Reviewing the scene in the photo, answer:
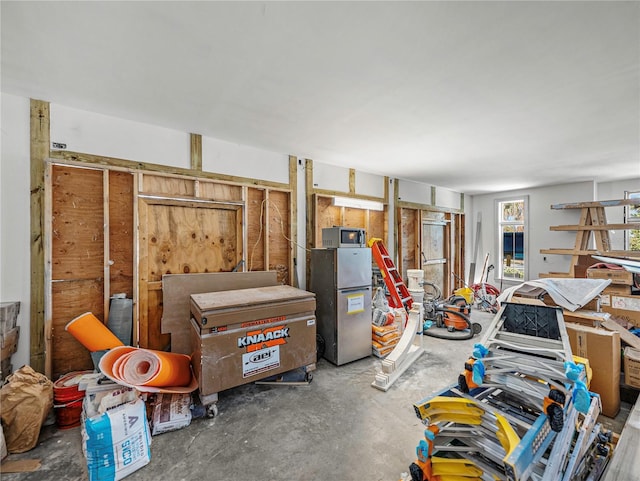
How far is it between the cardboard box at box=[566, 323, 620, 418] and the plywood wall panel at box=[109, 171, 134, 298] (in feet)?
14.6

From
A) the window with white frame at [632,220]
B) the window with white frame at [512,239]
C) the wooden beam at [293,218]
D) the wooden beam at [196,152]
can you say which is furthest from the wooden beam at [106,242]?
the window with white frame at [632,220]

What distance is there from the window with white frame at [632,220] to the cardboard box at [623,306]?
3.10 m

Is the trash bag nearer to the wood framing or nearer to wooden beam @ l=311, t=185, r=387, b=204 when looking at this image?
the wood framing

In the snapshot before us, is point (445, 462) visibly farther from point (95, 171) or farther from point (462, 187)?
point (462, 187)

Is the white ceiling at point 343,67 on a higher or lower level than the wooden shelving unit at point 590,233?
higher

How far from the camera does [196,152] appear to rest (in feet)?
10.2

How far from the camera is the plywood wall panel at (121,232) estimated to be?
2.69 m

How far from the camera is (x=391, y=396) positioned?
2.59 meters

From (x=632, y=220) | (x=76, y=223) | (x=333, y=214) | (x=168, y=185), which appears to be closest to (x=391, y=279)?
(x=333, y=214)

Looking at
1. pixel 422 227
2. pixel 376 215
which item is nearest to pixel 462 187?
pixel 422 227

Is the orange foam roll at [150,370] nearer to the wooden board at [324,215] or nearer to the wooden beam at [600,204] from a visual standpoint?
the wooden board at [324,215]

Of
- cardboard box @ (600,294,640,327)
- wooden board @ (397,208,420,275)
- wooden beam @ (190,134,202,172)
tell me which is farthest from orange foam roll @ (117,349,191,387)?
cardboard box @ (600,294,640,327)

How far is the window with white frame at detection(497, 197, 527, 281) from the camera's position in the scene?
6582mm

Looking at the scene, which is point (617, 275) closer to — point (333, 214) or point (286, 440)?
point (333, 214)
